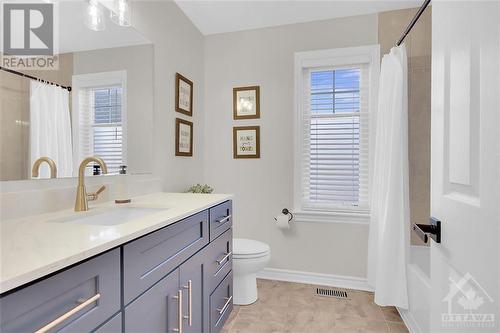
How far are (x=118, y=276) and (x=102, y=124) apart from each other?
1.03 metres

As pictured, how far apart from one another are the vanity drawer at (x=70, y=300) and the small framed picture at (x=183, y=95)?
169 cm

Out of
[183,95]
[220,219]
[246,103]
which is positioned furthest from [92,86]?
[246,103]

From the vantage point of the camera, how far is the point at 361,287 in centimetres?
242

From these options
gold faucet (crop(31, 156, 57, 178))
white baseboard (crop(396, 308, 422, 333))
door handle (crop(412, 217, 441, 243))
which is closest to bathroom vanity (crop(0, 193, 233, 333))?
gold faucet (crop(31, 156, 57, 178))

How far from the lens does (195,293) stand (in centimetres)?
134

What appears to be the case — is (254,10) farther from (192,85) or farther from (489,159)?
(489,159)

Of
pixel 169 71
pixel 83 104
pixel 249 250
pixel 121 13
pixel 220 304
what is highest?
pixel 121 13

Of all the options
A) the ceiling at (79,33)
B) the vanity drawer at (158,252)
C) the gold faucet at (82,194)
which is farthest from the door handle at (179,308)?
the ceiling at (79,33)

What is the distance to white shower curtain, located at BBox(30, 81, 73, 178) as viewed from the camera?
1.16 metres

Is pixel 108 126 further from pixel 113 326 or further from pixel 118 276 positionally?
pixel 113 326

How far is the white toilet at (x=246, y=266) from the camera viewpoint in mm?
2031

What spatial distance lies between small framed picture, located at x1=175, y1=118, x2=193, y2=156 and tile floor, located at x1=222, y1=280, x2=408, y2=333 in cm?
139

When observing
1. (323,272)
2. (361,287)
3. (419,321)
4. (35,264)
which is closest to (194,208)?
(35,264)

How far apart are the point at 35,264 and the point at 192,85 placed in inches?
85.9
